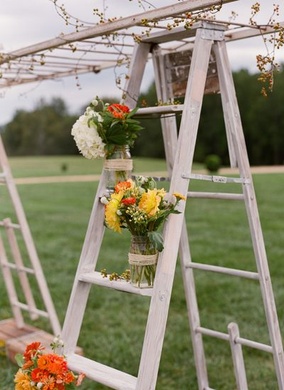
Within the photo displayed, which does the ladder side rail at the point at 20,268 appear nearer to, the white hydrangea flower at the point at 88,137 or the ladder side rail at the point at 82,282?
the ladder side rail at the point at 82,282

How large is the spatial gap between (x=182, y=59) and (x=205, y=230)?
666 centimetres

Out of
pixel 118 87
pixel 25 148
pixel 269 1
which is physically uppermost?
pixel 269 1

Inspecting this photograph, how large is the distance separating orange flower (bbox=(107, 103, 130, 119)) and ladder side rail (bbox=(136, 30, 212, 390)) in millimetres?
283

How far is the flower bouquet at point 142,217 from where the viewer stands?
245 cm

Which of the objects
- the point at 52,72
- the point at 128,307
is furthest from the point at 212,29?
the point at 128,307

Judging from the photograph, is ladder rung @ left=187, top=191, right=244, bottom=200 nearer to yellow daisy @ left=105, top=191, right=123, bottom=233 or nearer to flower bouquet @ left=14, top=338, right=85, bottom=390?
yellow daisy @ left=105, top=191, right=123, bottom=233

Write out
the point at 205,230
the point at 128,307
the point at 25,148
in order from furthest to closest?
1. the point at 25,148
2. the point at 205,230
3. the point at 128,307

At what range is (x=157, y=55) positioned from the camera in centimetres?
326

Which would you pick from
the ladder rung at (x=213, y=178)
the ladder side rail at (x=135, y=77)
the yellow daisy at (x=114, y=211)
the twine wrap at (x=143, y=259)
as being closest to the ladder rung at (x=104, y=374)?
the twine wrap at (x=143, y=259)

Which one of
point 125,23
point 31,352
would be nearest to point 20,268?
point 31,352

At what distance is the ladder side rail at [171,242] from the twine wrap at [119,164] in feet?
0.94

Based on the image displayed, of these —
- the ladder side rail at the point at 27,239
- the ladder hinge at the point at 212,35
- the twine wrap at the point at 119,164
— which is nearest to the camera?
the ladder hinge at the point at 212,35

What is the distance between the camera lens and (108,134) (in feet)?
8.96

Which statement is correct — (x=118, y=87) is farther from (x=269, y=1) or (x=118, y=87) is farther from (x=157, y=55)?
(x=269, y=1)
